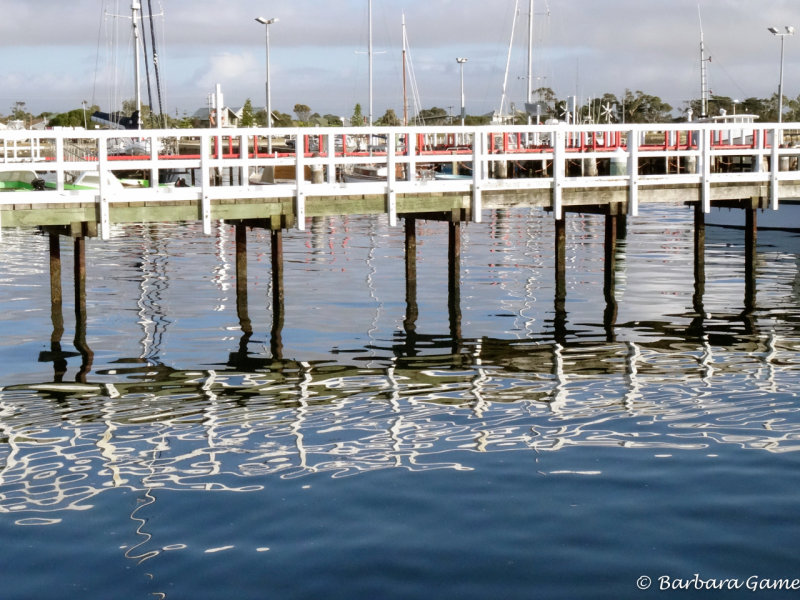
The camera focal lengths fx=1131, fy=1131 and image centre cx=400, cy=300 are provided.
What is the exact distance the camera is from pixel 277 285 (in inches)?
770

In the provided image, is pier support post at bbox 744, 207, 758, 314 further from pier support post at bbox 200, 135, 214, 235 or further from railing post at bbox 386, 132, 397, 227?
pier support post at bbox 200, 135, 214, 235

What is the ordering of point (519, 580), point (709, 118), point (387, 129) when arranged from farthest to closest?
point (709, 118) < point (387, 129) < point (519, 580)

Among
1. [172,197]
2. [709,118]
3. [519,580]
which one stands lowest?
[519,580]

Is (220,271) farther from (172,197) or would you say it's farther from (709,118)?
(709,118)

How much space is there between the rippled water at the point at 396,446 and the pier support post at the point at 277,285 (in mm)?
97

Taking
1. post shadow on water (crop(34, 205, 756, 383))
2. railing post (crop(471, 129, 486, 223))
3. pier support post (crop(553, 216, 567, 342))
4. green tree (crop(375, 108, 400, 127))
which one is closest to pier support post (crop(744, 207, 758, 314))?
post shadow on water (crop(34, 205, 756, 383))

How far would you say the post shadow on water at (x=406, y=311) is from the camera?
17391mm

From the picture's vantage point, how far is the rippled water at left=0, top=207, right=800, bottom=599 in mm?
8508

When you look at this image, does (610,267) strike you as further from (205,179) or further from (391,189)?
(205,179)

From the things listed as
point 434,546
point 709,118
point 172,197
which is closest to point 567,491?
point 434,546

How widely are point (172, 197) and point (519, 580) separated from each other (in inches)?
421

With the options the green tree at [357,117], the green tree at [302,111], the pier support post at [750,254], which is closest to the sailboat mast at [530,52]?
the pier support post at [750,254]

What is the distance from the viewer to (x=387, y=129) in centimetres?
1847

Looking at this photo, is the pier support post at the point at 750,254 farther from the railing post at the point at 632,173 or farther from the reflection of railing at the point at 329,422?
the reflection of railing at the point at 329,422
